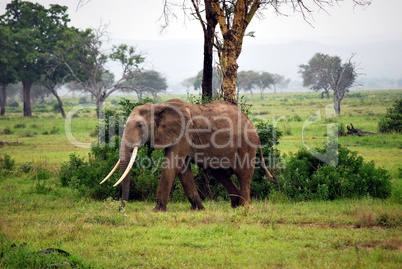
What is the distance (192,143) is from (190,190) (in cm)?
97

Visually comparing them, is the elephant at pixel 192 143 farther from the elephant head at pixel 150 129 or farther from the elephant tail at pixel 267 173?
the elephant tail at pixel 267 173

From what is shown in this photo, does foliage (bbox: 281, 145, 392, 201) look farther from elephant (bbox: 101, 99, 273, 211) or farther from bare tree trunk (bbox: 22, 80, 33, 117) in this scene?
bare tree trunk (bbox: 22, 80, 33, 117)

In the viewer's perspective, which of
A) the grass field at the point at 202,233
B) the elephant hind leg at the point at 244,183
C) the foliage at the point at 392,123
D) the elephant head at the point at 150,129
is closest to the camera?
the grass field at the point at 202,233

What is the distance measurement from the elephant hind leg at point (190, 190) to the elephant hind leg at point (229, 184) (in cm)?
79

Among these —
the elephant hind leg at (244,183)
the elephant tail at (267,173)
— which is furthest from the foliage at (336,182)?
the elephant hind leg at (244,183)

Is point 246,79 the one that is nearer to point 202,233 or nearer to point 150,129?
point 150,129

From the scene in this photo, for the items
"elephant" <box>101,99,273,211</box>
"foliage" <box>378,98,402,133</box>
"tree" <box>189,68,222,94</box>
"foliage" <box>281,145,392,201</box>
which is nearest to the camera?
"elephant" <box>101,99,273,211</box>

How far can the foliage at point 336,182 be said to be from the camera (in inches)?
498

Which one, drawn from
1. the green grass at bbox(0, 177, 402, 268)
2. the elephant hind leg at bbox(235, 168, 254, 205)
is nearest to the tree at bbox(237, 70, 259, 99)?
the elephant hind leg at bbox(235, 168, 254, 205)

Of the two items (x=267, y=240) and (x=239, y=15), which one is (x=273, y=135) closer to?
(x=239, y=15)

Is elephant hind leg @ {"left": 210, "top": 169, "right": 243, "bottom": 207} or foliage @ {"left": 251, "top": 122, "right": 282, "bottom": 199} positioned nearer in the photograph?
elephant hind leg @ {"left": 210, "top": 169, "right": 243, "bottom": 207}

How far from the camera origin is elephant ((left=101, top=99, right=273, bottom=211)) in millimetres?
11281

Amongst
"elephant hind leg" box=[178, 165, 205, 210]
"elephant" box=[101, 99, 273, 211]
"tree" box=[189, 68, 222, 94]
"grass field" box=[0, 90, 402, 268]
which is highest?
"tree" box=[189, 68, 222, 94]

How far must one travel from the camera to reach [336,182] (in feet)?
41.6
